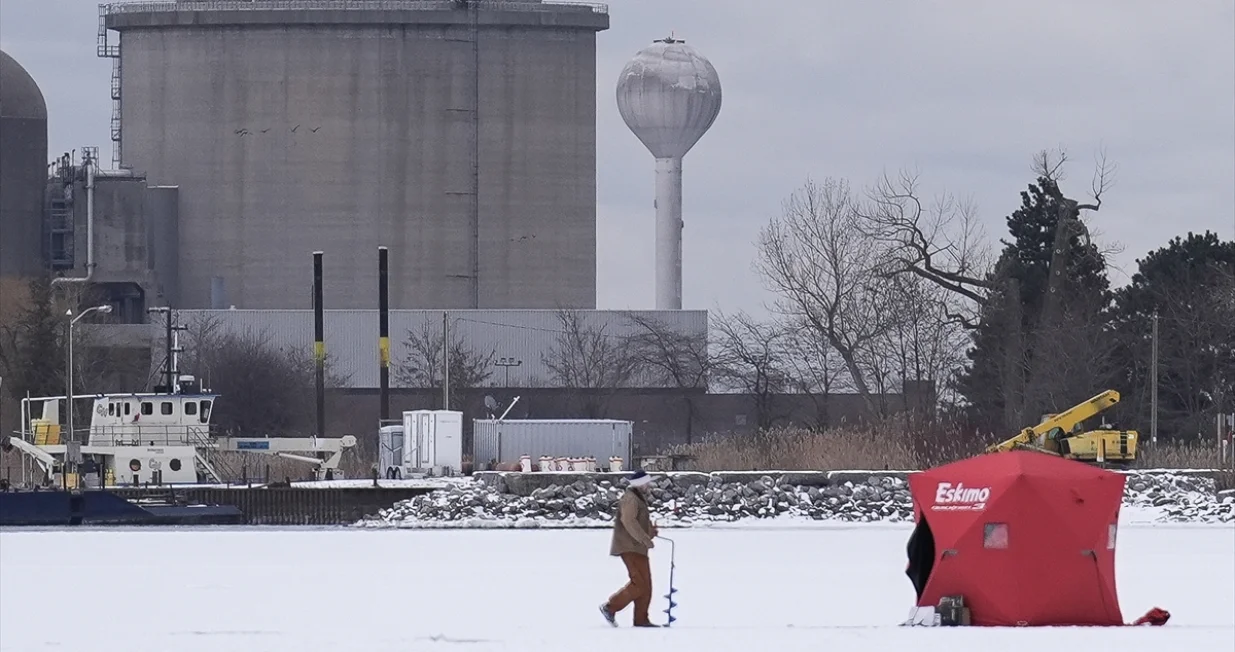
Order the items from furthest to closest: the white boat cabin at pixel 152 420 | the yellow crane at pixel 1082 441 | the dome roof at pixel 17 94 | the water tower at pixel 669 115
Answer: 1. the water tower at pixel 669 115
2. the dome roof at pixel 17 94
3. the white boat cabin at pixel 152 420
4. the yellow crane at pixel 1082 441

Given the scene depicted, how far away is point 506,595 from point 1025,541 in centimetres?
587

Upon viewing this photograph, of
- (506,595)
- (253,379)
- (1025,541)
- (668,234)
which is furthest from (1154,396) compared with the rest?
(1025,541)

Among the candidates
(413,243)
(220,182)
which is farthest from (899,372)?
(220,182)

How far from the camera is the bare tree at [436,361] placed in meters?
78.5

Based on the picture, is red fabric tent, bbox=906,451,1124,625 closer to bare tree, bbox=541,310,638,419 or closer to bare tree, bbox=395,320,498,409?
bare tree, bbox=395,320,498,409

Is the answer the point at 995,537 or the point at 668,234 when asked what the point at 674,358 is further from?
the point at 995,537

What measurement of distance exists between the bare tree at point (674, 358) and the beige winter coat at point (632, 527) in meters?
61.8

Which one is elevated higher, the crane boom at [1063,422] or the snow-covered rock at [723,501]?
the crane boom at [1063,422]

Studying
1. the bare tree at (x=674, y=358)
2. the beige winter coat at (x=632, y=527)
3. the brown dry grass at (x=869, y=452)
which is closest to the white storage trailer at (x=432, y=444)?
the brown dry grass at (x=869, y=452)

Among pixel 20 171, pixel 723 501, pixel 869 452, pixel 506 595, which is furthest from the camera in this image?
pixel 20 171

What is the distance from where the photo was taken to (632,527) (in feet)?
60.4

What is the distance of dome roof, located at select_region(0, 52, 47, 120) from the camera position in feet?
274

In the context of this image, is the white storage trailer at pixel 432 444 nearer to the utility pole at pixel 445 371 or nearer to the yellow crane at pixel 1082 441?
the utility pole at pixel 445 371

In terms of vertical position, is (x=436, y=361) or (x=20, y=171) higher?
(x=20, y=171)
